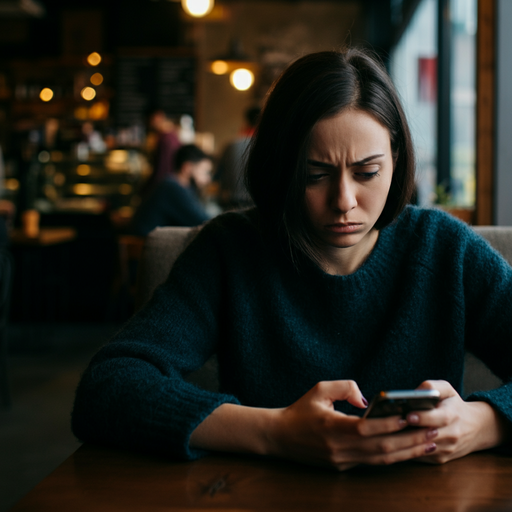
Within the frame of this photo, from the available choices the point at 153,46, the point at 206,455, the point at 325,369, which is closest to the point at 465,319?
the point at 325,369

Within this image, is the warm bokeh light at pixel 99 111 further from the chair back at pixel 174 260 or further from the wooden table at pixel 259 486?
the wooden table at pixel 259 486

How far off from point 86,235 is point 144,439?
15.7 feet

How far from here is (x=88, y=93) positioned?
7961 mm

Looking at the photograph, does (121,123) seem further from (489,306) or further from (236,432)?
(236,432)

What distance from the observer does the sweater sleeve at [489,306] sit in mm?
1023

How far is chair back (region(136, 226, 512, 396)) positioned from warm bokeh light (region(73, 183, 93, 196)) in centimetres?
484

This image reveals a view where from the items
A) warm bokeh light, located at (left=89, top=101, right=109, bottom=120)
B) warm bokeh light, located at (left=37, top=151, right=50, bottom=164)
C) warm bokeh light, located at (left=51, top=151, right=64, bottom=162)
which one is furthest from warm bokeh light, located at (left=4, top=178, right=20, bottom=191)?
warm bokeh light, located at (left=89, top=101, right=109, bottom=120)

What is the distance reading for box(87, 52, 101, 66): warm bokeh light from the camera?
312 inches

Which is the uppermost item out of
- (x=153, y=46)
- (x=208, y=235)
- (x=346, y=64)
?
(x=153, y=46)

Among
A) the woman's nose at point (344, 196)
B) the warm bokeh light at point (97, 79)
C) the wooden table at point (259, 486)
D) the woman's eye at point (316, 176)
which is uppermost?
the warm bokeh light at point (97, 79)

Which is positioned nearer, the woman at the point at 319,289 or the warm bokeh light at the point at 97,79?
the woman at the point at 319,289

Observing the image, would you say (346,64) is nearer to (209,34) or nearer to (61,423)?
(61,423)

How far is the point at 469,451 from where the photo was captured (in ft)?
2.53

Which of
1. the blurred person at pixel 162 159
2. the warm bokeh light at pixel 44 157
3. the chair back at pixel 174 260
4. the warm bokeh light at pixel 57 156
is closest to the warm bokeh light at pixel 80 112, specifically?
the warm bokeh light at pixel 57 156
